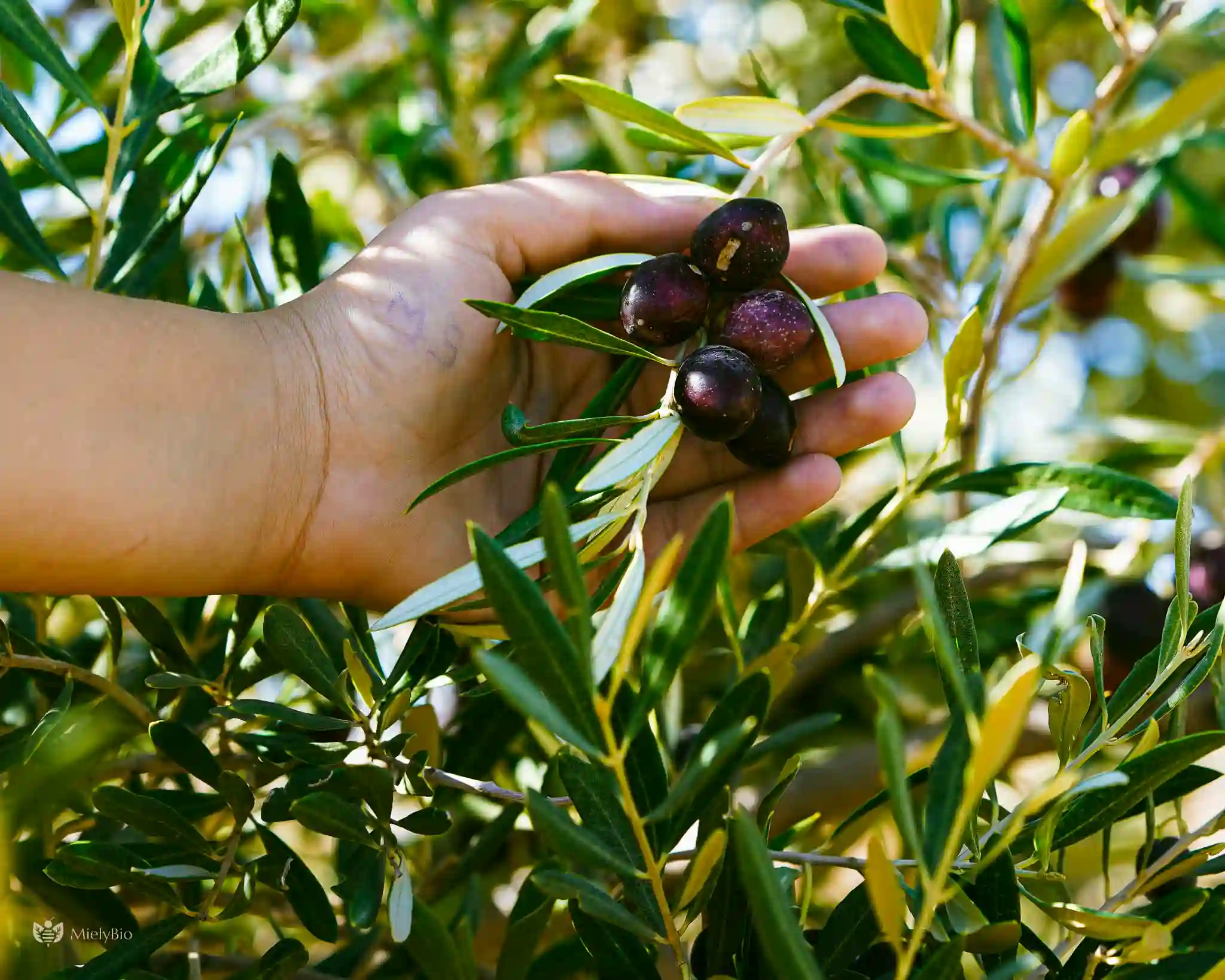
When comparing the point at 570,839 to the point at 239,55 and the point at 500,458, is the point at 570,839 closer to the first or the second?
the point at 500,458

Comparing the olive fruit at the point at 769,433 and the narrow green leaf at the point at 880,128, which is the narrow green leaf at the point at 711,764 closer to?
the olive fruit at the point at 769,433

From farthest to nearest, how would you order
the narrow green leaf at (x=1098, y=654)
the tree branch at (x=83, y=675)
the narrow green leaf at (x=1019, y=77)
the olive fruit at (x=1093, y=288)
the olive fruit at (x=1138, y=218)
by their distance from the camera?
the olive fruit at (x=1093, y=288), the olive fruit at (x=1138, y=218), the narrow green leaf at (x=1019, y=77), the tree branch at (x=83, y=675), the narrow green leaf at (x=1098, y=654)

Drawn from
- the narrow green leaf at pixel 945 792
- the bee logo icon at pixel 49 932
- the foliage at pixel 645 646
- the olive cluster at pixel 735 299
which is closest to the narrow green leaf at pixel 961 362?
the foliage at pixel 645 646

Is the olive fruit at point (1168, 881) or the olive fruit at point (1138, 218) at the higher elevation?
the olive fruit at point (1138, 218)

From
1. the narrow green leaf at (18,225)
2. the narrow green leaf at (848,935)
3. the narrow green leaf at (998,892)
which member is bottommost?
the narrow green leaf at (848,935)

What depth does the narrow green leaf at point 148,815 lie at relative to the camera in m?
0.78

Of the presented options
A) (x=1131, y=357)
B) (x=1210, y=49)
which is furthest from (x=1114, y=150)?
(x=1131, y=357)

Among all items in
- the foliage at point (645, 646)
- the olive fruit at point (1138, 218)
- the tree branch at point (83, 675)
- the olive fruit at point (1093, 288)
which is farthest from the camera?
the olive fruit at point (1093, 288)

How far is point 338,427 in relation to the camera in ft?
3.51

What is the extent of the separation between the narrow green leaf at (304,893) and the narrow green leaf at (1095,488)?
2.36 feet

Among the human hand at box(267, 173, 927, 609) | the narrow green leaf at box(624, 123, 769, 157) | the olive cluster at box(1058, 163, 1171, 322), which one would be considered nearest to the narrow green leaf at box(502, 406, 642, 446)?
the human hand at box(267, 173, 927, 609)

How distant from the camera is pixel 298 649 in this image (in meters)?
0.83

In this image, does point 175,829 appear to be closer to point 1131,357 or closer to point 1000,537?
point 1000,537

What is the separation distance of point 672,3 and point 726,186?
94 centimetres
